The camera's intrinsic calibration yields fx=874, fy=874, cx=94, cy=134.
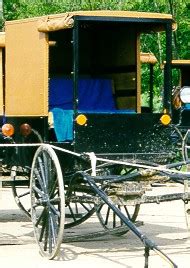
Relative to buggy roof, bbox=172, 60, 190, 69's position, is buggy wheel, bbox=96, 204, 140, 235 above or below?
below

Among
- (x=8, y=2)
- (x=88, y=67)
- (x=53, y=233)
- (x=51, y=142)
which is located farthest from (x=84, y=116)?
(x=8, y=2)

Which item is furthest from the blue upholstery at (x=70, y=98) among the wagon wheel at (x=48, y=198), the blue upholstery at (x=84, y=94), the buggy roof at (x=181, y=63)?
the buggy roof at (x=181, y=63)

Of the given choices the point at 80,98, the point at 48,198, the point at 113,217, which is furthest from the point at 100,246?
the point at 80,98

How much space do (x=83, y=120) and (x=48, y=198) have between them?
0.87m

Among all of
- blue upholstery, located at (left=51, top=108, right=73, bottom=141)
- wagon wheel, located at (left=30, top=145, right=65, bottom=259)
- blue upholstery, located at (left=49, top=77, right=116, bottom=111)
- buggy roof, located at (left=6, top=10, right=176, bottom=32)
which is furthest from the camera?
blue upholstery, located at (left=49, top=77, right=116, bottom=111)

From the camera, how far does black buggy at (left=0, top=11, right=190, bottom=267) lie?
28.4 feet

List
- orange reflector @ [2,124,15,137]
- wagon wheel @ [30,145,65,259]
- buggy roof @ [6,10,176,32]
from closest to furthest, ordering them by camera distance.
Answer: wagon wheel @ [30,145,65,259] < buggy roof @ [6,10,176,32] < orange reflector @ [2,124,15,137]

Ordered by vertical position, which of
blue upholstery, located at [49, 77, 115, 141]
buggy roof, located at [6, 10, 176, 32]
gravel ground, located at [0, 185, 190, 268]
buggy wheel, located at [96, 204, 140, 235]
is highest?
buggy roof, located at [6, 10, 176, 32]

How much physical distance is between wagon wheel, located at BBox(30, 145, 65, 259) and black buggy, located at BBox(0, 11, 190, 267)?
10 mm

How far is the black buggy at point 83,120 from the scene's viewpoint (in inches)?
341

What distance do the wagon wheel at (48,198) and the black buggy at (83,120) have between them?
0.01 m

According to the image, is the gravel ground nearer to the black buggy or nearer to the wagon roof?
the black buggy

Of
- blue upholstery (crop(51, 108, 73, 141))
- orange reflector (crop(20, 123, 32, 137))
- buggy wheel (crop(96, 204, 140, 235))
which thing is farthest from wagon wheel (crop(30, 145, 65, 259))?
buggy wheel (crop(96, 204, 140, 235))

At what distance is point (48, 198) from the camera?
28.9 feet
